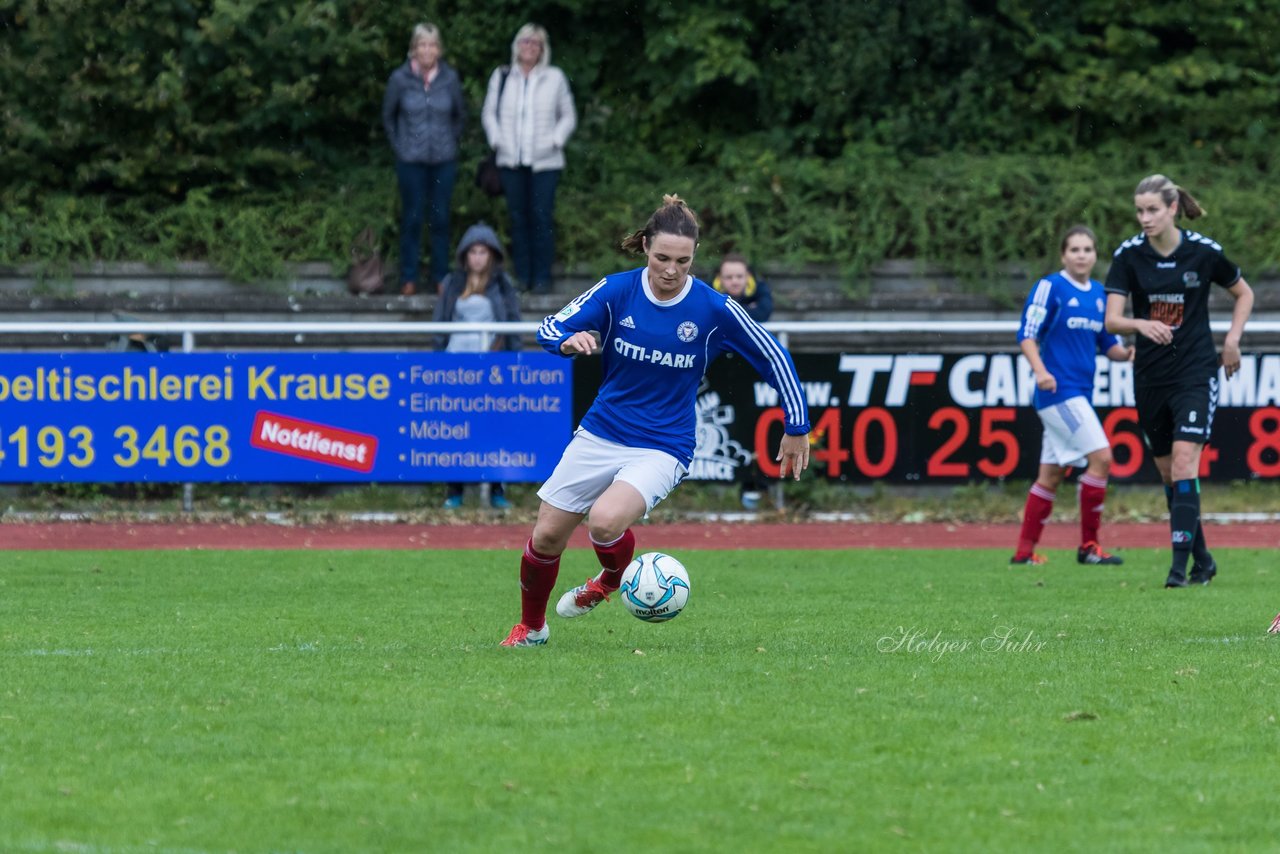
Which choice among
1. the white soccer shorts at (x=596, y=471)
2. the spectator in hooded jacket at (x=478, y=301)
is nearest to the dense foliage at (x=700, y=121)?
the spectator in hooded jacket at (x=478, y=301)

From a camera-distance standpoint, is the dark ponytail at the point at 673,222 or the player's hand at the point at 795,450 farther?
the player's hand at the point at 795,450

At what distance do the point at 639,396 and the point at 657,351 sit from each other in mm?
250

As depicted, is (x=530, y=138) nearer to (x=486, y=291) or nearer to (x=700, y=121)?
(x=486, y=291)

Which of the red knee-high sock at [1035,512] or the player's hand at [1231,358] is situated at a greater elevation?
the player's hand at [1231,358]

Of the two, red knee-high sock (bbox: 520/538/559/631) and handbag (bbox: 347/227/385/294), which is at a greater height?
handbag (bbox: 347/227/385/294)

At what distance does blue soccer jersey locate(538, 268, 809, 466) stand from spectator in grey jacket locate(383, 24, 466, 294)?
1033 cm

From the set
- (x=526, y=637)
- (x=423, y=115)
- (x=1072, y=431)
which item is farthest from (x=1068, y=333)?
(x=423, y=115)

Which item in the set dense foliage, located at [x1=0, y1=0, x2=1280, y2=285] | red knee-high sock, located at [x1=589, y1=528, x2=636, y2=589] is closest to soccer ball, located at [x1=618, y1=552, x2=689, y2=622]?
red knee-high sock, located at [x1=589, y1=528, x2=636, y2=589]

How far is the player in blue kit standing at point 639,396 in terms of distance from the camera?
7.87 metres

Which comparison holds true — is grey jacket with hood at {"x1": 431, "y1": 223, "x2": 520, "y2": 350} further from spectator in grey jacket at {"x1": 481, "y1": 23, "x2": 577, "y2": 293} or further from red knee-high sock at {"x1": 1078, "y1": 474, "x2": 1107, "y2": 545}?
red knee-high sock at {"x1": 1078, "y1": 474, "x2": 1107, "y2": 545}

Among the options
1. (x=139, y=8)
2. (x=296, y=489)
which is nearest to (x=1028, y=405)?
(x=296, y=489)

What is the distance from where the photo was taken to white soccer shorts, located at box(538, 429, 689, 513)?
7.96m

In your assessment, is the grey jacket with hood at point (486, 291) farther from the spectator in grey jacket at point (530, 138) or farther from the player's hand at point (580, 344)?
the player's hand at point (580, 344)

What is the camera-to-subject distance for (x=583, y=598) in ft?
28.1
